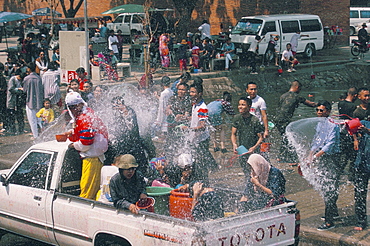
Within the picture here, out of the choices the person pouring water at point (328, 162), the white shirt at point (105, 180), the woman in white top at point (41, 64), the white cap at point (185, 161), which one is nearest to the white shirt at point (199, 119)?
the person pouring water at point (328, 162)

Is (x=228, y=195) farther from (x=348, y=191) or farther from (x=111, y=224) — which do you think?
(x=348, y=191)

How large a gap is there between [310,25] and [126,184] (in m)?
22.3

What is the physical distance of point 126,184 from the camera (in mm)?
6223

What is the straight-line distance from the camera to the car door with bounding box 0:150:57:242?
6.73 meters

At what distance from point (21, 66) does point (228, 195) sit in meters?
12.7

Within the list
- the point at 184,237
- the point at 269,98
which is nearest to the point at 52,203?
the point at 184,237

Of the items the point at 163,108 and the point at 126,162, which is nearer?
the point at 126,162

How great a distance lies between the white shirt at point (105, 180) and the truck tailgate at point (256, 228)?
180 centimetres

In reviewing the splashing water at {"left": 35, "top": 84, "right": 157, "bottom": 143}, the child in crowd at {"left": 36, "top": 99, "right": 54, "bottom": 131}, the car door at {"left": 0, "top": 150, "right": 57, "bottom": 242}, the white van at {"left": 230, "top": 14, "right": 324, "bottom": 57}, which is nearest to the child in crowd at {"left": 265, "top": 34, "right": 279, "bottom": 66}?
the white van at {"left": 230, "top": 14, "right": 324, "bottom": 57}

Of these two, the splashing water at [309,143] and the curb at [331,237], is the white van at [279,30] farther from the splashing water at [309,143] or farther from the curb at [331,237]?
the curb at [331,237]

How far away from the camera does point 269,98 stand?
21.0 m

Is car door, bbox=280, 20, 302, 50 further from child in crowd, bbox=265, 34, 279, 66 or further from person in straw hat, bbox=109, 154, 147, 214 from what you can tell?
person in straw hat, bbox=109, 154, 147, 214

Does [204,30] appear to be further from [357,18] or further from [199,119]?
[199,119]

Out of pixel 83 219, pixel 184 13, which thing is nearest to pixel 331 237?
pixel 83 219
